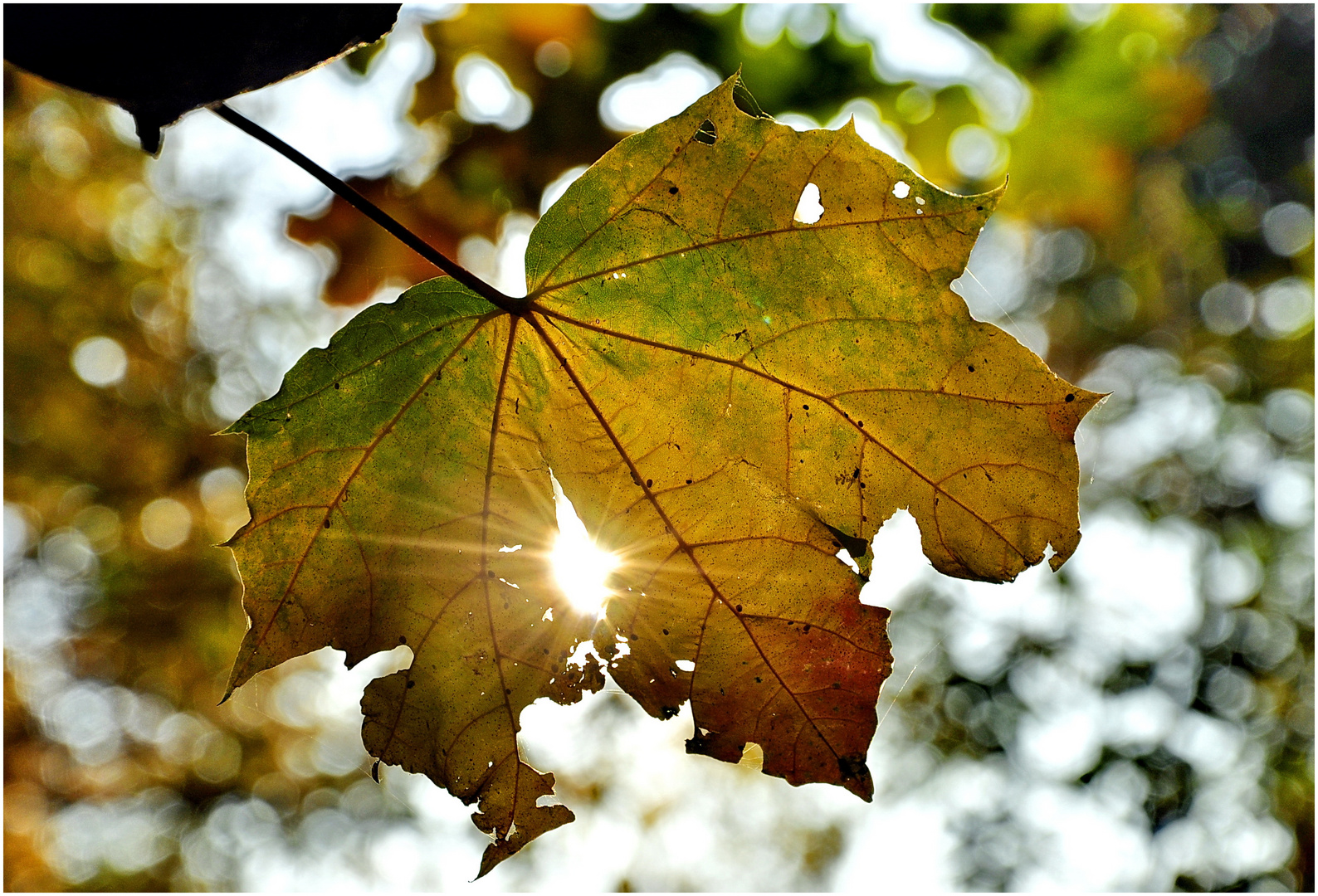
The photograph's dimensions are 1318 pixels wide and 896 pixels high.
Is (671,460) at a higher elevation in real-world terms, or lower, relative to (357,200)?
lower

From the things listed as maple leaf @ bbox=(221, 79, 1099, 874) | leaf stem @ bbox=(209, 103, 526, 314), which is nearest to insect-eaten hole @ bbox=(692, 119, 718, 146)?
maple leaf @ bbox=(221, 79, 1099, 874)

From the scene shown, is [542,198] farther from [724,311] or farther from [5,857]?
[5,857]

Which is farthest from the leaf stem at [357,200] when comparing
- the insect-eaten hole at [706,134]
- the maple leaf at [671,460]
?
the insect-eaten hole at [706,134]

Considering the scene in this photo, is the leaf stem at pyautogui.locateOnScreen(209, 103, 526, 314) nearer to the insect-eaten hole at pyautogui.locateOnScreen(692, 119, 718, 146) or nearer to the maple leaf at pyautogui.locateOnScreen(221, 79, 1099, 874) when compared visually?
the maple leaf at pyautogui.locateOnScreen(221, 79, 1099, 874)

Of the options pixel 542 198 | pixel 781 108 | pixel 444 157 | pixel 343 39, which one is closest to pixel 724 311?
pixel 343 39

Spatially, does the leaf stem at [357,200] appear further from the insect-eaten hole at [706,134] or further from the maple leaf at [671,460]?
the insect-eaten hole at [706,134]
